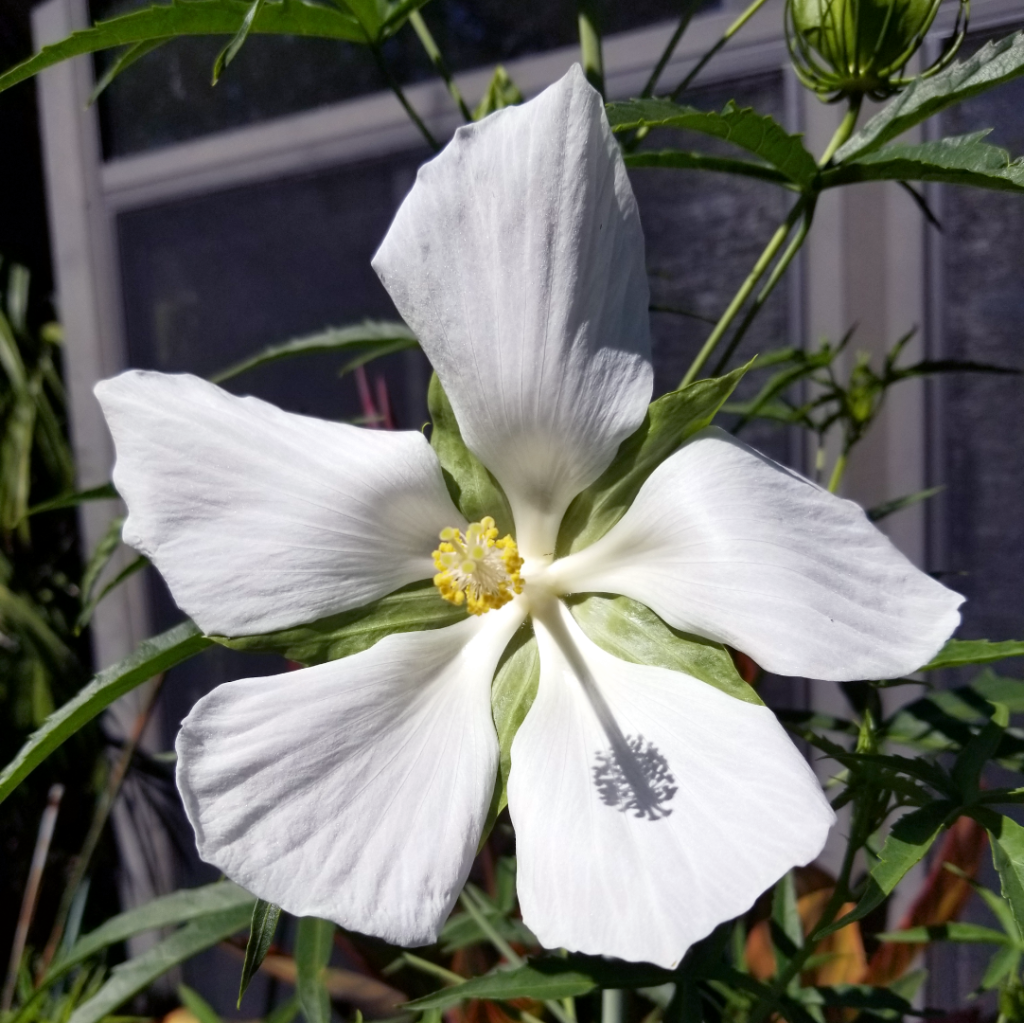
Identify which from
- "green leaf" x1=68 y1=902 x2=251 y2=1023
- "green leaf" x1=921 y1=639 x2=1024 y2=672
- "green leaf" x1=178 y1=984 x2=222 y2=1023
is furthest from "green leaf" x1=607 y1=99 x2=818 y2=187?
"green leaf" x1=178 y1=984 x2=222 y2=1023

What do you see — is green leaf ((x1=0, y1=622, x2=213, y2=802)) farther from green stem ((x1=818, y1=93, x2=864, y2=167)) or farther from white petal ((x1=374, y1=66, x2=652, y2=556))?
green stem ((x1=818, y1=93, x2=864, y2=167))

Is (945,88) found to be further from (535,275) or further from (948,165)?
(535,275)

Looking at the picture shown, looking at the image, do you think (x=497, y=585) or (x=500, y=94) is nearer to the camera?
(x=497, y=585)

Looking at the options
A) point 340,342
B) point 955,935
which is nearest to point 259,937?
point 340,342

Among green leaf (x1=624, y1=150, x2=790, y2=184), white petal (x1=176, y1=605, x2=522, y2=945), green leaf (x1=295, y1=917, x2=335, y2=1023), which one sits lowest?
green leaf (x1=295, y1=917, x2=335, y2=1023)

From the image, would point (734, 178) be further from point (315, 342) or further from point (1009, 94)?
point (315, 342)

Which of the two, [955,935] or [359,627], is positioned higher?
[359,627]
